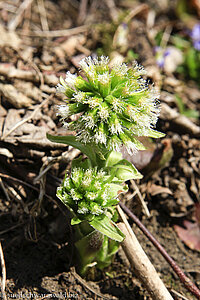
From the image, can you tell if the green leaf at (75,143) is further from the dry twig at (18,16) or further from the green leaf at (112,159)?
the dry twig at (18,16)

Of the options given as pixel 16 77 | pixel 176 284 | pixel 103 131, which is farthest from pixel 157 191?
pixel 16 77

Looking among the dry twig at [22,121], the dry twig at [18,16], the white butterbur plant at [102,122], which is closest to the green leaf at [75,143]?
the white butterbur plant at [102,122]

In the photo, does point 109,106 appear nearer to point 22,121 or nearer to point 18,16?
point 22,121

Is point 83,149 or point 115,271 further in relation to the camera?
point 115,271

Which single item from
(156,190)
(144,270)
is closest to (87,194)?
(144,270)

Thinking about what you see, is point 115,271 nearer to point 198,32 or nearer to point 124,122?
point 124,122

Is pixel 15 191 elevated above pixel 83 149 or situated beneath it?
elevated above

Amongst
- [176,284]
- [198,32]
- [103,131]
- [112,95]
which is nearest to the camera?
[103,131]
